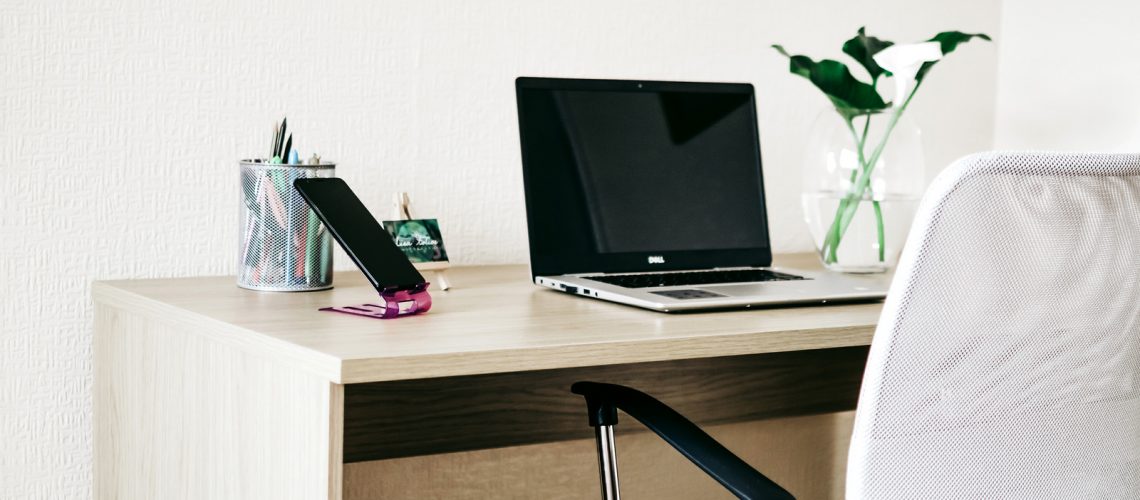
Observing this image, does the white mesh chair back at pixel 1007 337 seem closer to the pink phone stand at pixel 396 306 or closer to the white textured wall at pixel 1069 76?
the pink phone stand at pixel 396 306

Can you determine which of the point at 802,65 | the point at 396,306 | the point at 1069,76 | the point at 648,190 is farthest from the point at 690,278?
the point at 1069,76

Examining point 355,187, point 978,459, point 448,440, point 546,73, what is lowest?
point 448,440

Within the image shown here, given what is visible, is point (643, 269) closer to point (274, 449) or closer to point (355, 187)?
point (355, 187)

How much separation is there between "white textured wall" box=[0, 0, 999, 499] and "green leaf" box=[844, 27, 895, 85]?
0.88 ft

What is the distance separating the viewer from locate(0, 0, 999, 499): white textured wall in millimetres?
1301

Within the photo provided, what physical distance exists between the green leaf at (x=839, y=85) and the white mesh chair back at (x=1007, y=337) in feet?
2.34

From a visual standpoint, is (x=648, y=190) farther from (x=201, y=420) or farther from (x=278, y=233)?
(x=201, y=420)

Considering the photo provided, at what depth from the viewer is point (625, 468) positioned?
172cm

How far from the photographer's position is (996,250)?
83 centimetres

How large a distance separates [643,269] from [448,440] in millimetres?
345

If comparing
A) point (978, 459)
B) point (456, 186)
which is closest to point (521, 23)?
point (456, 186)

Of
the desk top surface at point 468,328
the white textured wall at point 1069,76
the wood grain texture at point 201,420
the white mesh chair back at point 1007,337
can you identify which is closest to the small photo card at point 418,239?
the desk top surface at point 468,328

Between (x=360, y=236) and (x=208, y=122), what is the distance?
427mm

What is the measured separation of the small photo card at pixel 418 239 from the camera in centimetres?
133
